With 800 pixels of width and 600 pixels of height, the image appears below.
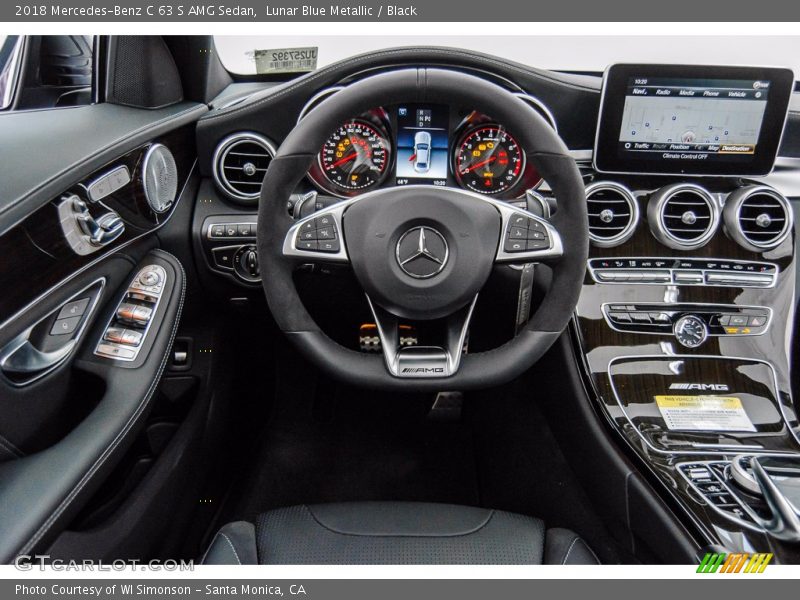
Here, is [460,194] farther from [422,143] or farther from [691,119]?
[691,119]

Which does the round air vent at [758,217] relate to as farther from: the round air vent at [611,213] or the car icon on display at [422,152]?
the car icon on display at [422,152]

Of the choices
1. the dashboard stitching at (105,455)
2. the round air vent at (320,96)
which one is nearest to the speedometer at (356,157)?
the round air vent at (320,96)

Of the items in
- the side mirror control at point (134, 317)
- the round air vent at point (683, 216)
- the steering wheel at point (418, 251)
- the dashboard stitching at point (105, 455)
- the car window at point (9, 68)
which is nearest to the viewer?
the dashboard stitching at point (105, 455)

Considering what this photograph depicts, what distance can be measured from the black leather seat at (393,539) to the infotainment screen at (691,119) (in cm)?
90

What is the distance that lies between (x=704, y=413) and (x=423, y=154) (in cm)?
88

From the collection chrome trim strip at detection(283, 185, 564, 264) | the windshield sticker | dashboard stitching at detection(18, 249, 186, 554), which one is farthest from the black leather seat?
the windshield sticker

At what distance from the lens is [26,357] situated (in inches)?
43.2

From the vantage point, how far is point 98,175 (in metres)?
1.21

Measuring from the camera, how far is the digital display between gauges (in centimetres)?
144

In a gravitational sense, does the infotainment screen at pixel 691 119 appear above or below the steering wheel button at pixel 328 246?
above

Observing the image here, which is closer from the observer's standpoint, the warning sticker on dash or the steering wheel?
the steering wheel

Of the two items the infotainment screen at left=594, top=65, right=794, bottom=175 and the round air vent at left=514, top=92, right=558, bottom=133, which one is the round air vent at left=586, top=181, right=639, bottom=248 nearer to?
the infotainment screen at left=594, top=65, right=794, bottom=175

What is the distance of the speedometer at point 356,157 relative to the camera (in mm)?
1421

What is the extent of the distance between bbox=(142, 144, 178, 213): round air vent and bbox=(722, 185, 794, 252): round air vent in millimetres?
1373
